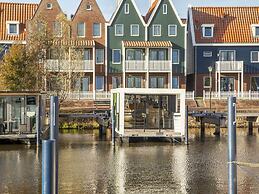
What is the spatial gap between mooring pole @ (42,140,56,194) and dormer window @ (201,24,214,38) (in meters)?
51.5

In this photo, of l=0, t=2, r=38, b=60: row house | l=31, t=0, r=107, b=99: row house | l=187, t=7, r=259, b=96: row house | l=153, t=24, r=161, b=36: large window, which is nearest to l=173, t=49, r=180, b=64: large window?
l=187, t=7, r=259, b=96: row house

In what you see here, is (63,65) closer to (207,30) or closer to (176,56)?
(176,56)

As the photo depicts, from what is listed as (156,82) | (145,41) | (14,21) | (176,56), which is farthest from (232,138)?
(14,21)

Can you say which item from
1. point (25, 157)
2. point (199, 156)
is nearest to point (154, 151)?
point (199, 156)

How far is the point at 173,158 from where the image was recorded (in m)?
24.8

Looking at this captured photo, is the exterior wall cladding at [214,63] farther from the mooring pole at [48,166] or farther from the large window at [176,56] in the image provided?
the mooring pole at [48,166]

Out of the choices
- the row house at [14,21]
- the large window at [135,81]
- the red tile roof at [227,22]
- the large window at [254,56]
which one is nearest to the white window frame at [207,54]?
the red tile roof at [227,22]

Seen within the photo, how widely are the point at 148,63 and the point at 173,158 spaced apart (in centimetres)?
3072

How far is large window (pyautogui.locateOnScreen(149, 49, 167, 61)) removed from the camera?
55.5 meters

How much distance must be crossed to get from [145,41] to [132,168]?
116 feet

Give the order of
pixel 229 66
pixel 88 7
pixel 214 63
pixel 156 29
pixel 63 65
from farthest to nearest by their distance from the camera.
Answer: pixel 88 7 → pixel 214 63 → pixel 156 29 → pixel 229 66 → pixel 63 65

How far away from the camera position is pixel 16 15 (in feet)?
191

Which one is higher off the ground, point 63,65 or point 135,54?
point 135,54

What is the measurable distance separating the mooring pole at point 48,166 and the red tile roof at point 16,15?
161 feet
